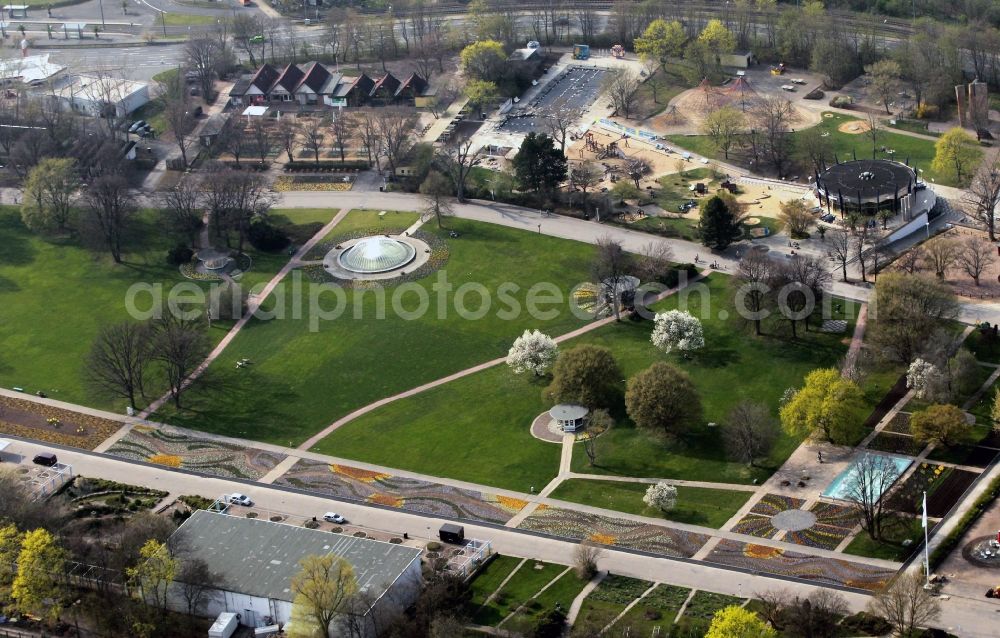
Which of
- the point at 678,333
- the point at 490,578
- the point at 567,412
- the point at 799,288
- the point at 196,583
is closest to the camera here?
the point at 196,583

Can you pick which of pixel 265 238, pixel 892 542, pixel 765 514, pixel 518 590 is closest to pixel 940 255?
pixel 765 514

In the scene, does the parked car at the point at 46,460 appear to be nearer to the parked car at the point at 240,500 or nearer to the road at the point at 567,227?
the parked car at the point at 240,500

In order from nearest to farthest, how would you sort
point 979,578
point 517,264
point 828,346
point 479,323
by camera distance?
1. point 979,578
2. point 828,346
3. point 479,323
4. point 517,264

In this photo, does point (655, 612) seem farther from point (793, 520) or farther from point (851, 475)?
point (851, 475)

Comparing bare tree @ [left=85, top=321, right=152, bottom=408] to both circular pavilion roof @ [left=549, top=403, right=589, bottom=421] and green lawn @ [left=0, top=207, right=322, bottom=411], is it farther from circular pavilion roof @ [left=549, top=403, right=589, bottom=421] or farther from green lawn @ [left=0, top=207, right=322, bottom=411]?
circular pavilion roof @ [left=549, top=403, right=589, bottom=421]

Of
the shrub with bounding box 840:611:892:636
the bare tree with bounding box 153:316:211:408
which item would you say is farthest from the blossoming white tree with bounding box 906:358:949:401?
the bare tree with bounding box 153:316:211:408

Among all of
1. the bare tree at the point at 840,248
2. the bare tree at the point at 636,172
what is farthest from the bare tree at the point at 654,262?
the bare tree at the point at 636,172

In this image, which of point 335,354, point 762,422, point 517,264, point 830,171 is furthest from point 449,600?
point 830,171

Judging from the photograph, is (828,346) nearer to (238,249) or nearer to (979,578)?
(979,578)
